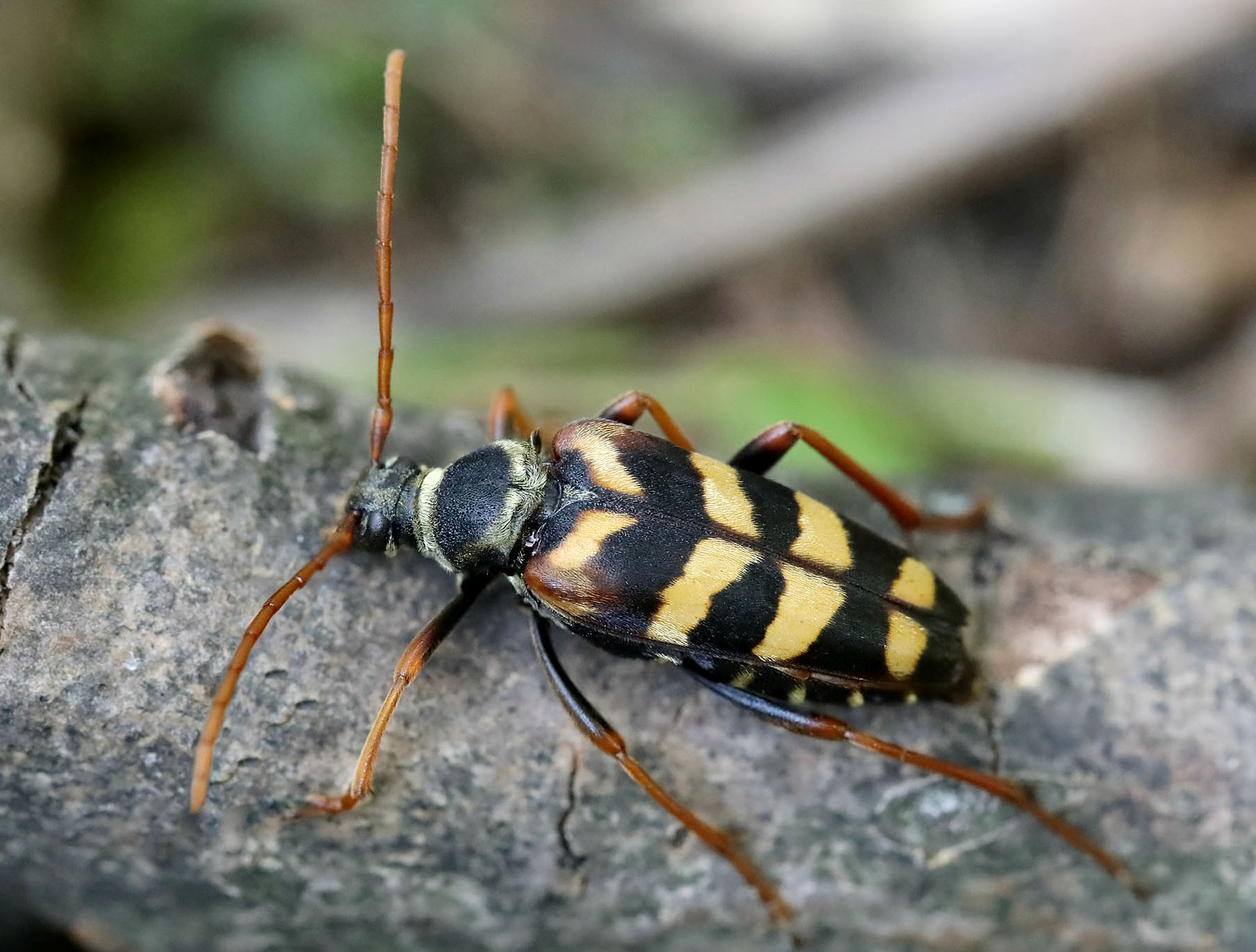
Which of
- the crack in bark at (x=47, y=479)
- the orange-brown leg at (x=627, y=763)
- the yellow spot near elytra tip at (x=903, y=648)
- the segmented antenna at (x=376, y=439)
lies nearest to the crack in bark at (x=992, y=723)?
the yellow spot near elytra tip at (x=903, y=648)

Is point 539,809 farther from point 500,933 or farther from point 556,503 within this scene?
point 556,503

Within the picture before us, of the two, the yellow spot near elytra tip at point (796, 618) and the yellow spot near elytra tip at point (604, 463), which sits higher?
the yellow spot near elytra tip at point (604, 463)

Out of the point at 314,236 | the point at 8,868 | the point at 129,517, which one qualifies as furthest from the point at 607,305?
the point at 8,868

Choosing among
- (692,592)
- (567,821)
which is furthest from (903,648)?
(567,821)

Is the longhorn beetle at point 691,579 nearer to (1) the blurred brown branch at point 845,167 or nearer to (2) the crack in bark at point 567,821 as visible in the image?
(2) the crack in bark at point 567,821

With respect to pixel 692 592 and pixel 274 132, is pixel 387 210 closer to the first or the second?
pixel 692 592

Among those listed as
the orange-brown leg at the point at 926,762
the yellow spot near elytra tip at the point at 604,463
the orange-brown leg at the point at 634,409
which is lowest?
the orange-brown leg at the point at 926,762

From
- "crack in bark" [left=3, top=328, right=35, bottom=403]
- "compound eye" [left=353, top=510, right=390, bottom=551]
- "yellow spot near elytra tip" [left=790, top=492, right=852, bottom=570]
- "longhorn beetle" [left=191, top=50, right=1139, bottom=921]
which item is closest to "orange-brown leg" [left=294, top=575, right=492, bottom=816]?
"longhorn beetle" [left=191, top=50, right=1139, bottom=921]
